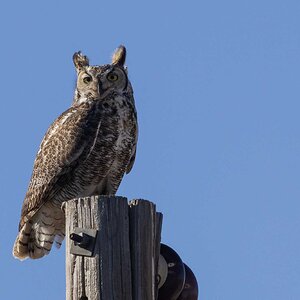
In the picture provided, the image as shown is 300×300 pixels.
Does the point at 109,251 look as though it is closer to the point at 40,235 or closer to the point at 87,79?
the point at 40,235

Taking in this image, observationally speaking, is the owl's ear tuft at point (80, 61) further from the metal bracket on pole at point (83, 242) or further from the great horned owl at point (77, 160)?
the metal bracket on pole at point (83, 242)

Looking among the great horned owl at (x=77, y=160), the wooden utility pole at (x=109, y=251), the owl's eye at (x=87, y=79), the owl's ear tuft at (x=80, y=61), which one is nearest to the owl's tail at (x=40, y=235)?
the great horned owl at (x=77, y=160)

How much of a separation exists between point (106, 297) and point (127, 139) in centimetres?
346

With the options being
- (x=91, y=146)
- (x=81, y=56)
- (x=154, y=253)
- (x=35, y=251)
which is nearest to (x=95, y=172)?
(x=91, y=146)

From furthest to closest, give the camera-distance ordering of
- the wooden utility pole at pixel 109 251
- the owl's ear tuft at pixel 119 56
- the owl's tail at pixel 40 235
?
the owl's ear tuft at pixel 119 56 < the owl's tail at pixel 40 235 < the wooden utility pole at pixel 109 251

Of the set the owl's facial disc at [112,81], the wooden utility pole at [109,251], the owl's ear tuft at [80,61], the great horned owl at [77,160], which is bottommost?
the wooden utility pole at [109,251]

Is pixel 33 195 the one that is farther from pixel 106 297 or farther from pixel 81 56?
pixel 106 297

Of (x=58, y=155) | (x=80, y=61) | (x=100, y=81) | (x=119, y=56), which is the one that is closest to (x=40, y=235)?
(x=58, y=155)

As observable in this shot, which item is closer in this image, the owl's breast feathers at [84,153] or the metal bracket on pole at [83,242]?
the metal bracket on pole at [83,242]

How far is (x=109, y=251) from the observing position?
11.2 ft

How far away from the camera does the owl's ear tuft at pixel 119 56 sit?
746cm

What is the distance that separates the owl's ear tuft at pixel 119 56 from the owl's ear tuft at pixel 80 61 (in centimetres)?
23

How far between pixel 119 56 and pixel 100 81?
0.51m

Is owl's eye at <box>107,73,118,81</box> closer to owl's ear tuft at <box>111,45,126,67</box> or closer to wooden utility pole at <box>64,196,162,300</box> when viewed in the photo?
owl's ear tuft at <box>111,45,126,67</box>
